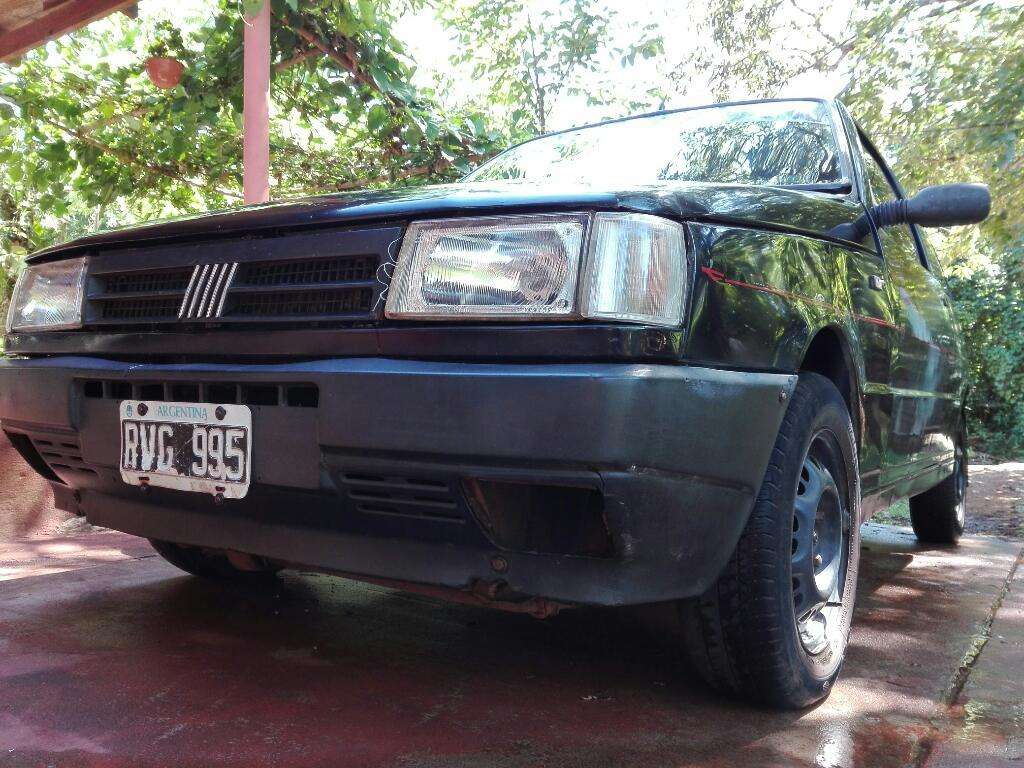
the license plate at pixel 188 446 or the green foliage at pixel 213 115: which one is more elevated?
the green foliage at pixel 213 115

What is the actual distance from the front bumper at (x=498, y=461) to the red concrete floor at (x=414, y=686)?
1.13 feet

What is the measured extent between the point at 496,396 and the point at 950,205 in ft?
5.72

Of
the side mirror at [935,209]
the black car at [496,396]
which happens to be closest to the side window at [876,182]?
the side mirror at [935,209]

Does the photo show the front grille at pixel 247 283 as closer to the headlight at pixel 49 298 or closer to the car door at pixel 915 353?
the headlight at pixel 49 298

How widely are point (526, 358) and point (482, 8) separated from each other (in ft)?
37.8

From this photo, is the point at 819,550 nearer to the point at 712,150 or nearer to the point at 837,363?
the point at 837,363

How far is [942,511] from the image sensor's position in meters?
4.43

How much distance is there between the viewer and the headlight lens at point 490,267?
164cm

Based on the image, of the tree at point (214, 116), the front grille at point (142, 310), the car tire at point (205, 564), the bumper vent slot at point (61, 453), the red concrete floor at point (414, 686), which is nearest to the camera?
the red concrete floor at point (414, 686)

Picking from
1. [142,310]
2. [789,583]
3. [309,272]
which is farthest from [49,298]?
[789,583]

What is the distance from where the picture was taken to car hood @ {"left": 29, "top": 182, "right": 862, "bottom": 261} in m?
1.69

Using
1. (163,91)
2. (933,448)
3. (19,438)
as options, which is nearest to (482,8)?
(163,91)

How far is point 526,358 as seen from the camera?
5.27 ft

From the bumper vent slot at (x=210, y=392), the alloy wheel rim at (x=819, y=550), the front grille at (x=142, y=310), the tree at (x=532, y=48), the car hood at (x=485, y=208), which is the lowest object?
the alloy wheel rim at (x=819, y=550)
